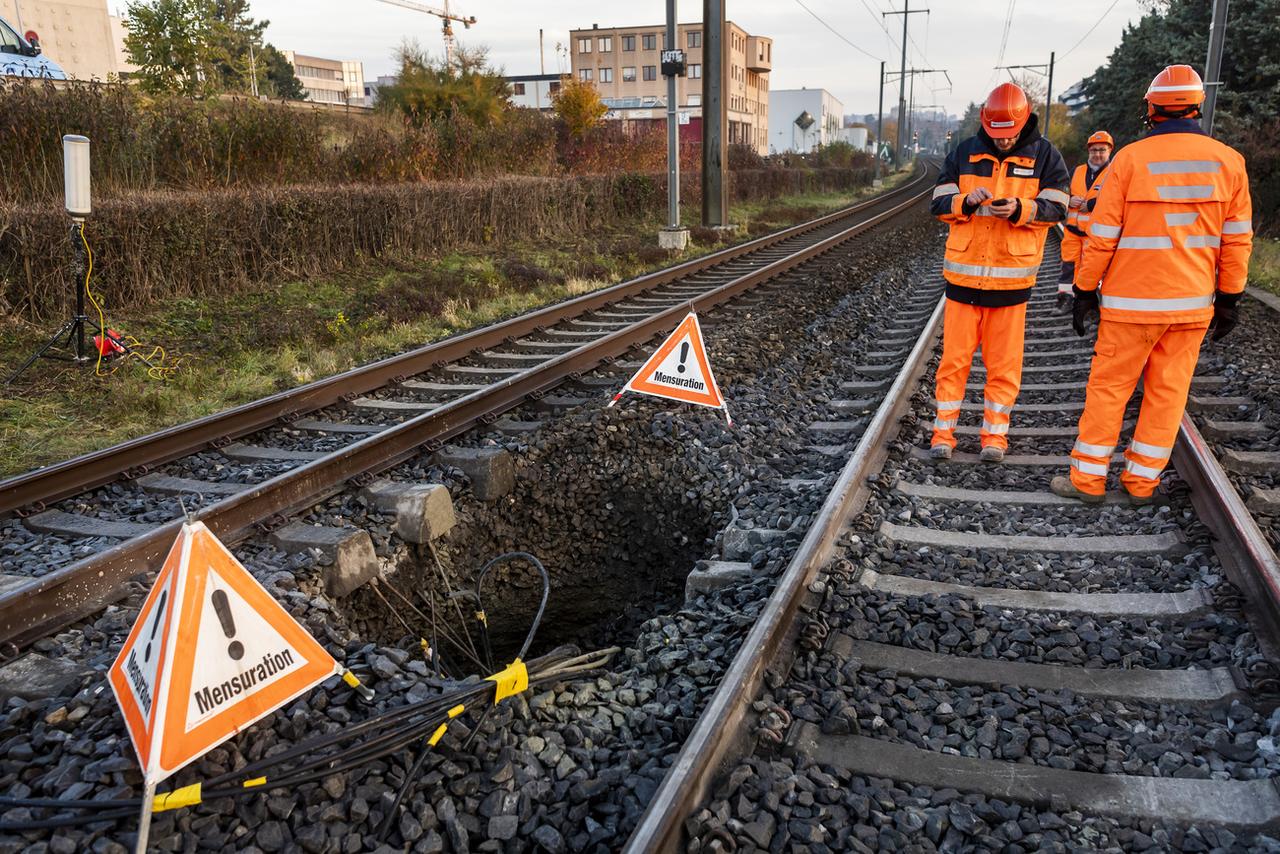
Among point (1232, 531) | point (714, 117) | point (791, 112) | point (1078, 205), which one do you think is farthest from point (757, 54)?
point (1232, 531)

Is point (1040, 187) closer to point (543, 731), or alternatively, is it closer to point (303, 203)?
point (543, 731)

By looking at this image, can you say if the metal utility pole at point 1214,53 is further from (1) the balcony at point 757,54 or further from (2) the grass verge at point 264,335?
(1) the balcony at point 757,54

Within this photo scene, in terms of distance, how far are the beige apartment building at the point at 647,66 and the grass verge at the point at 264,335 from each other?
76123 mm

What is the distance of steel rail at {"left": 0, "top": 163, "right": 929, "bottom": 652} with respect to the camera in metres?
3.51

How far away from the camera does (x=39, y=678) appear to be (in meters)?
3.09

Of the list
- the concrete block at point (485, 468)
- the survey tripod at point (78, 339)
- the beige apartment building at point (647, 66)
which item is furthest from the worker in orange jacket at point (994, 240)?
the beige apartment building at point (647, 66)

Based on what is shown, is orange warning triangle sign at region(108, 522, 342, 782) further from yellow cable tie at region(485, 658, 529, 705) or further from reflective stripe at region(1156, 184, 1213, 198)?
reflective stripe at region(1156, 184, 1213, 198)

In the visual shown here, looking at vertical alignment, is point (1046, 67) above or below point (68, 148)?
above

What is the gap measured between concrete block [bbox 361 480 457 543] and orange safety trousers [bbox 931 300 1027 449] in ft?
9.77

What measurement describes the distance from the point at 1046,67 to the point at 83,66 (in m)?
52.8

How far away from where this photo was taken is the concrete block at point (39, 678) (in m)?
2.98

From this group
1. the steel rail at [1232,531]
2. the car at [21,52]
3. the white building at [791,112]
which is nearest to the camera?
the steel rail at [1232,531]

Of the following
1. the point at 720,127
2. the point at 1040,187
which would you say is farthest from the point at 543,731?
the point at 720,127

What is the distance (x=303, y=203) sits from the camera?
11633 millimetres
